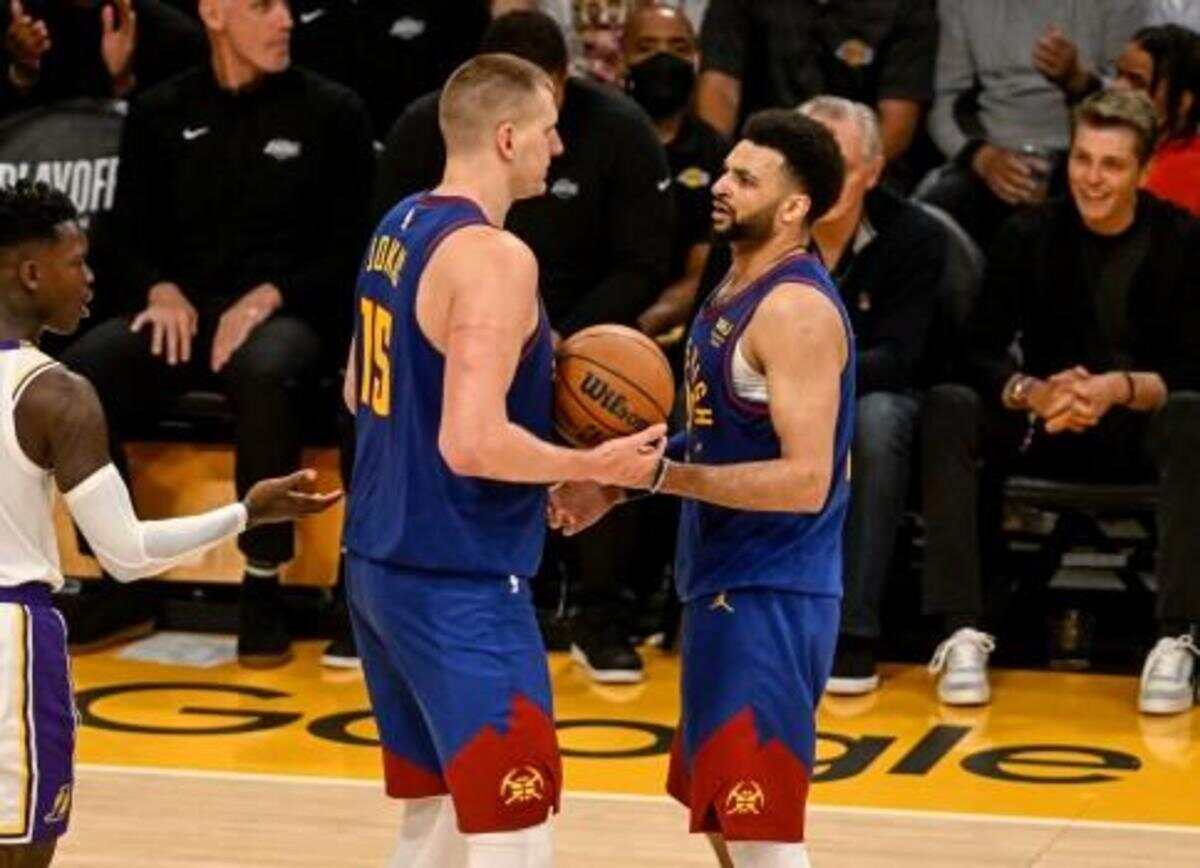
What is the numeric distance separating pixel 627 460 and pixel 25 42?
5.43 meters

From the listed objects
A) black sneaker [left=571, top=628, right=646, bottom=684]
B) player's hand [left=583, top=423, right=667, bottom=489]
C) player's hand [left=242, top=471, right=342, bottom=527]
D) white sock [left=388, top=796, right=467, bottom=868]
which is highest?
player's hand [left=583, top=423, right=667, bottom=489]

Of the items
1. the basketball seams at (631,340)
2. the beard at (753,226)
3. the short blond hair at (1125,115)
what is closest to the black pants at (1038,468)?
the short blond hair at (1125,115)

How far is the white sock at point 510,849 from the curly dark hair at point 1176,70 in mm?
4864

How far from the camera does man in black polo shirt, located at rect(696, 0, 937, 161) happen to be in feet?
30.9

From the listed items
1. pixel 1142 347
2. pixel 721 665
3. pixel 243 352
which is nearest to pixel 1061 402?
pixel 1142 347

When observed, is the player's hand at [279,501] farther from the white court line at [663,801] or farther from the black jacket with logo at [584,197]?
the black jacket with logo at [584,197]

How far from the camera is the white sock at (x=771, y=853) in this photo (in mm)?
5000

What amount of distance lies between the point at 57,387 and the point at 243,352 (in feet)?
12.5

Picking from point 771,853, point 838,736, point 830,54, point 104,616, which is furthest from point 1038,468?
point 771,853

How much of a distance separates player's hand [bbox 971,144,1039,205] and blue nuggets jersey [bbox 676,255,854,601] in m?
4.04

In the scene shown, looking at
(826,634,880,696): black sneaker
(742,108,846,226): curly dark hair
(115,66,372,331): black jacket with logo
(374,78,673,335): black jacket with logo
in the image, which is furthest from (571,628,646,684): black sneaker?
(742,108,846,226): curly dark hair

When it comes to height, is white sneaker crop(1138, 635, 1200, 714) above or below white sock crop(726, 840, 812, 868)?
below

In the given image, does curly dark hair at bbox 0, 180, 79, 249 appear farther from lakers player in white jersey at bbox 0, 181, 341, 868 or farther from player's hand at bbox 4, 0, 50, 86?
player's hand at bbox 4, 0, 50, 86

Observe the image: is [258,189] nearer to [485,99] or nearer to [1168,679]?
[1168,679]
